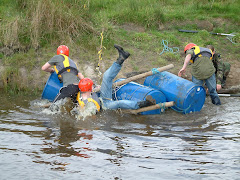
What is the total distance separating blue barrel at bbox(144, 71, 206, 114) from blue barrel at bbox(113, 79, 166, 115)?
21cm

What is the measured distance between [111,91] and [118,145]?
7.23 ft

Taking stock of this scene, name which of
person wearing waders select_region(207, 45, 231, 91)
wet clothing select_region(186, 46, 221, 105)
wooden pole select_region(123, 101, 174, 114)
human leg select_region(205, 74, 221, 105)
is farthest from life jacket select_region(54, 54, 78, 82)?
person wearing waders select_region(207, 45, 231, 91)

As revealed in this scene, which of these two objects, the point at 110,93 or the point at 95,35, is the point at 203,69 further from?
the point at 95,35

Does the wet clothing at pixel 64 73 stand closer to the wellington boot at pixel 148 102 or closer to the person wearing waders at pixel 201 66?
the wellington boot at pixel 148 102

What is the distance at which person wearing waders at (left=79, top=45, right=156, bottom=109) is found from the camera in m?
8.24

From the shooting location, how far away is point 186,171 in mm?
5789

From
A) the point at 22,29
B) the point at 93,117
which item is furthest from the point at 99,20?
the point at 93,117

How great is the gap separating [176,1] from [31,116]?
8.60m

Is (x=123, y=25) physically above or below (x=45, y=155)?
above

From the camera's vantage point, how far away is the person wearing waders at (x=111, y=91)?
8238mm

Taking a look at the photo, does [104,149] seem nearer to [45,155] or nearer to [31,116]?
[45,155]

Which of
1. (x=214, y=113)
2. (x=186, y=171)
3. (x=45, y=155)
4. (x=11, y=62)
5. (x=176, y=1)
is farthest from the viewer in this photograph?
(x=176, y=1)

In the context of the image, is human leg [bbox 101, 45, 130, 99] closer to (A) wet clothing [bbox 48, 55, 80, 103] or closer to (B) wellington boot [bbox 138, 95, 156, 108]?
(A) wet clothing [bbox 48, 55, 80, 103]

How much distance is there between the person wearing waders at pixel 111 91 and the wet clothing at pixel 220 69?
3.22 metres
